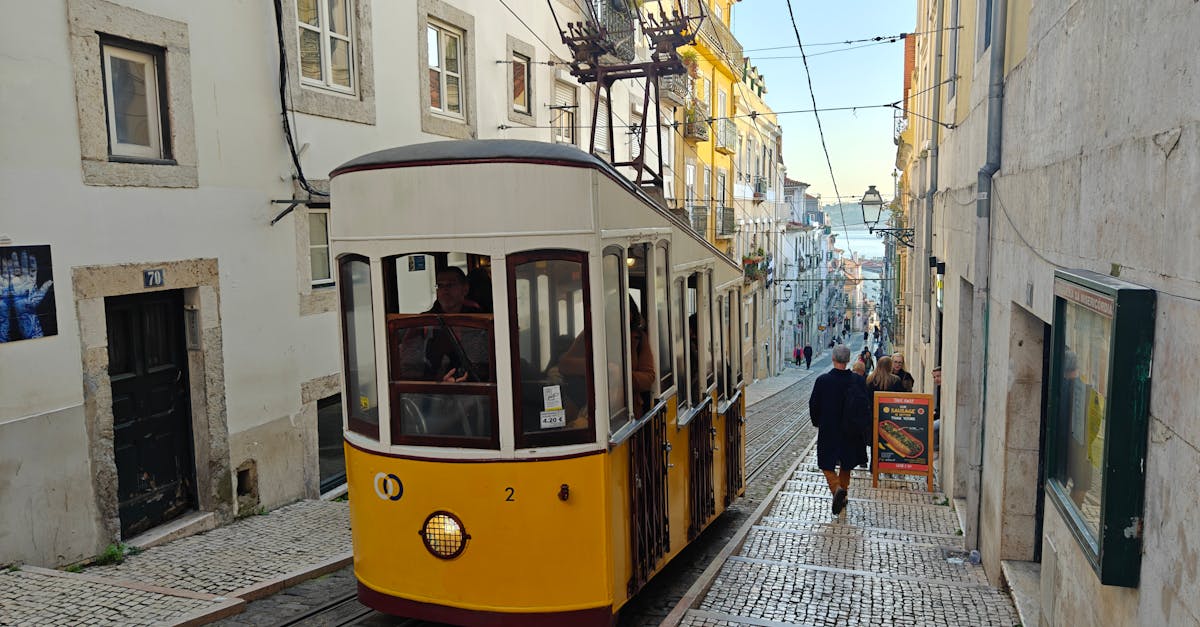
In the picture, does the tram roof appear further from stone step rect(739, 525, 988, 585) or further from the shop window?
stone step rect(739, 525, 988, 585)

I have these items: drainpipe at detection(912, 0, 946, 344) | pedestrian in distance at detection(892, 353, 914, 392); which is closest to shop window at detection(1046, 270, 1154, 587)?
pedestrian in distance at detection(892, 353, 914, 392)

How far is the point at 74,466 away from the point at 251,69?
161 inches

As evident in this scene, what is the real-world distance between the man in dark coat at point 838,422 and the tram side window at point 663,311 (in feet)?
11.5

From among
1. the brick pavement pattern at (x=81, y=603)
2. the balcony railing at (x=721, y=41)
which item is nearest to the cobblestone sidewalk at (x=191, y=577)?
the brick pavement pattern at (x=81, y=603)

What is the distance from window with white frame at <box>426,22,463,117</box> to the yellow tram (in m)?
7.57

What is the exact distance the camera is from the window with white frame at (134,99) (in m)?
7.20

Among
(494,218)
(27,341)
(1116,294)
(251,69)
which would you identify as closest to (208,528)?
(27,341)

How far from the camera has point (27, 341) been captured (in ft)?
20.9

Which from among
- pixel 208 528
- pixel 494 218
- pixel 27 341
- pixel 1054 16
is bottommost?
pixel 208 528

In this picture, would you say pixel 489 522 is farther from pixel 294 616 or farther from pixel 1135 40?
pixel 1135 40

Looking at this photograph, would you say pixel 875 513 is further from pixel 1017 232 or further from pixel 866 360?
pixel 866 360

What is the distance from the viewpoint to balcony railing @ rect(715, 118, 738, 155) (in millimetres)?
31469

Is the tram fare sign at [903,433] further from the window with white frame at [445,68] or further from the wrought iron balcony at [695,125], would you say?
the wrought iron balcony at [695,125]

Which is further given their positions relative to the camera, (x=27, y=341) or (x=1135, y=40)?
(x=27, y=341)
